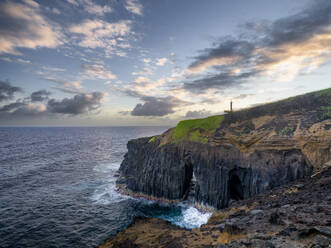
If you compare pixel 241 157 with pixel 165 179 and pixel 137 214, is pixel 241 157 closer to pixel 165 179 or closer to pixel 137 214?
pixel 165 179

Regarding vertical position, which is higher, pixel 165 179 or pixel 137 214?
pixel 165 179

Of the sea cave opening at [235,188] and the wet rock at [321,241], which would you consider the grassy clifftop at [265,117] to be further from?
the wet rock at [321,241]

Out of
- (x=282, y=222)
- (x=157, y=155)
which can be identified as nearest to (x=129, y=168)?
(x=157, y=155)

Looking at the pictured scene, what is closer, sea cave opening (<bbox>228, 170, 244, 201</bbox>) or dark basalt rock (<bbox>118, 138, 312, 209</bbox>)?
dark basalt rock (<bbox>118, 138, 312, 209</bbox>)

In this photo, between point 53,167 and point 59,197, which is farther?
point 53,167

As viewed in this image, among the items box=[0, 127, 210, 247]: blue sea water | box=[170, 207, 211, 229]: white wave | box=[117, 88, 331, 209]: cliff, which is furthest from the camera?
box=[170, 207, 211, 229]: white wave

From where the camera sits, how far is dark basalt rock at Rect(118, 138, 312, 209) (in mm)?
29469

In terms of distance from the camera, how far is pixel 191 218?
109ft

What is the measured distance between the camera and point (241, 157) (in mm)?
33625

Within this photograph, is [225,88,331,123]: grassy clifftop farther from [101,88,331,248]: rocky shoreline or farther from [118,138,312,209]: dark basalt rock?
[118,138,312,209]: dark basalt rock

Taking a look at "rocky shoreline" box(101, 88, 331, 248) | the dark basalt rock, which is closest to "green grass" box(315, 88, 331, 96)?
"rocky shoreline" box(101, 88, 331, 248)

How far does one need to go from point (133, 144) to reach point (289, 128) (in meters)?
46.1

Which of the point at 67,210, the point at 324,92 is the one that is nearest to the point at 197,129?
the point at 324,92

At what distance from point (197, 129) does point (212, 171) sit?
12329 mm
